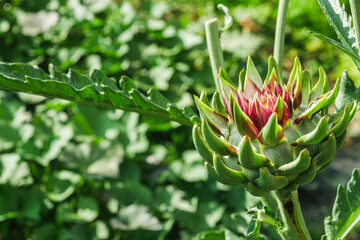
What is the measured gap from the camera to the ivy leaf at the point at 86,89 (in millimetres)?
498

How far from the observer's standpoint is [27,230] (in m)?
1.28

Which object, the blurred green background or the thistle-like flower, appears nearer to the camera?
the thistle-like flower

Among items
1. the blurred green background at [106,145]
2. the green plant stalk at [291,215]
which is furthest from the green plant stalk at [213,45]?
the blurred green background at [106,145]

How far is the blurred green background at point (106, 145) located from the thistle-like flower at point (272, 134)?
376mm

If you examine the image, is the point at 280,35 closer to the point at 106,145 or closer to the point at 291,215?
the point at 291,215

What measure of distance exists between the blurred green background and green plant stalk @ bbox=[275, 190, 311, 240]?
317mm

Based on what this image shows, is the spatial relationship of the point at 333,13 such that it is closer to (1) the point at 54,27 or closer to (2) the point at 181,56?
(2) the point at 181,56

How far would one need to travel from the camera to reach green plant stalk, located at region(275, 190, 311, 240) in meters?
0.45

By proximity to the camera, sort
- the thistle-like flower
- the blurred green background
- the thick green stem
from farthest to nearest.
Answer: the blurred green background < the thick green stem < the thistle-like flower

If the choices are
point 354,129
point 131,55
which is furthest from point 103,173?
point 354,129

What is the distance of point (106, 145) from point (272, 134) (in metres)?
0.91

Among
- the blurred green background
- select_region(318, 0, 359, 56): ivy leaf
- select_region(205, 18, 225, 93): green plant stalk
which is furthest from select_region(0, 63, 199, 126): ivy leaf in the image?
the blurred green background

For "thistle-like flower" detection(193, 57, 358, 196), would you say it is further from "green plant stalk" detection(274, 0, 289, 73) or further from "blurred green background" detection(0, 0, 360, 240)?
"blurred green background" detection(0, 0, 360, 240)

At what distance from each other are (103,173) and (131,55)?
533mm
